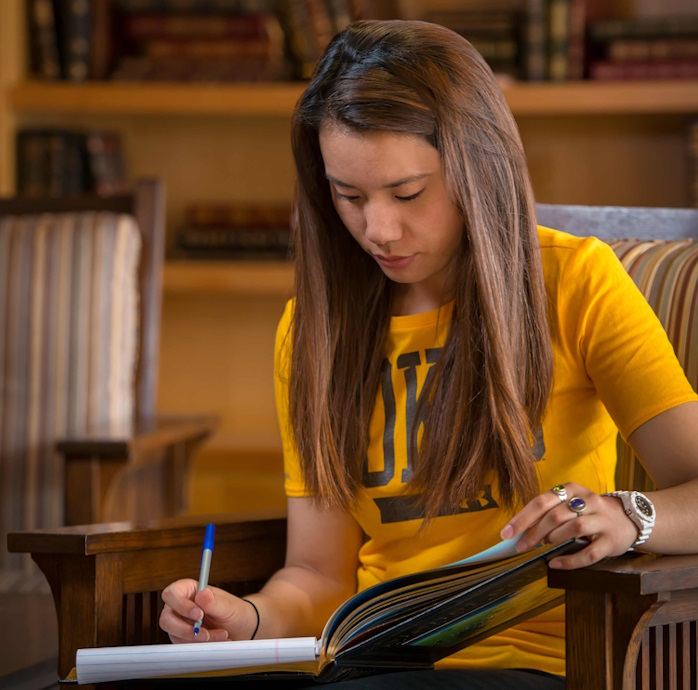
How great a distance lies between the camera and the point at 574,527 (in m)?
0.86

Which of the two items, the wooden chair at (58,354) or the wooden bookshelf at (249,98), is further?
the wooden bookshelf at (249,98)

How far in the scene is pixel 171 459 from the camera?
226cm

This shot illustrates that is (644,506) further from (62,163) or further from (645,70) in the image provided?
(62,163)

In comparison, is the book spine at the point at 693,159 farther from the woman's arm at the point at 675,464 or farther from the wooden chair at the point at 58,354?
the woman's arm at the point at 675,464

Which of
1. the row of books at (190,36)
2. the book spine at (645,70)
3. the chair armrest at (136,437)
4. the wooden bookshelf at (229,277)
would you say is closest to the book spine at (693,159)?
the book spine at (645,70)

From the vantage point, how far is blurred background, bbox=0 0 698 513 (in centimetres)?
251

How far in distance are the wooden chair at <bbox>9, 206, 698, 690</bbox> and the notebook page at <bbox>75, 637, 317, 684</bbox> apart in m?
0.15

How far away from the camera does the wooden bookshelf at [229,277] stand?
8.70 ft

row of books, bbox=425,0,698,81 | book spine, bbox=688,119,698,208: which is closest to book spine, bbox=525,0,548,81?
row of books, bbox=425,0,698,81

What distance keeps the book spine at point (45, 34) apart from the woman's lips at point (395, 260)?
187cm

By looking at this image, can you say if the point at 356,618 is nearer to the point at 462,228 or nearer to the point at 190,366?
the point at 462,228

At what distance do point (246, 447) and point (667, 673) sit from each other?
6.27 ft

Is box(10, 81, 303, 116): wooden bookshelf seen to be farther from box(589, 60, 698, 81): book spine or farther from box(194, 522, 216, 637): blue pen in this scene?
box(194, 522, 216, 637): blue pen

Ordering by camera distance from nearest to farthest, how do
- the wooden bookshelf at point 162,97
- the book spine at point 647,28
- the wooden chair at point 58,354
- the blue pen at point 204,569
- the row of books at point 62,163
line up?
the blue pen at point 204,569
the wooden chair at point 58,354
the book spine at point 647,28
the wooden bookshelf at point 162,97
the row of books at point 62,163
